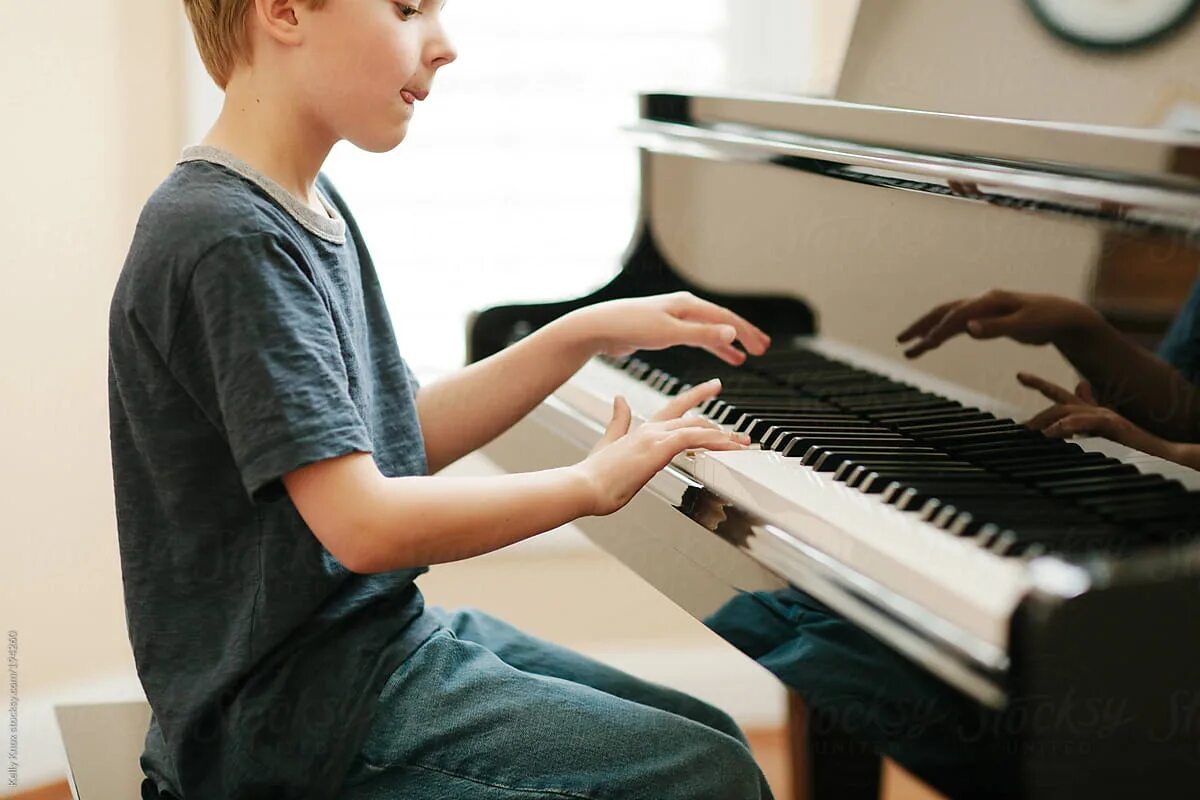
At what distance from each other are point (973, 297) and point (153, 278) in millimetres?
726

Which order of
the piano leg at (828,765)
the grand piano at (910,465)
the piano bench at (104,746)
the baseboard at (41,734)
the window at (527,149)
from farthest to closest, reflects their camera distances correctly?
the window at (527,149)
the baseboard at (41,734)
the piano leg at (828,765)
the piano bench at (104,746)
the grand piano at (910,465)

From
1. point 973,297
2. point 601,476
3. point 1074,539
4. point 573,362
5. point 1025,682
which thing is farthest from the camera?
point 573,362

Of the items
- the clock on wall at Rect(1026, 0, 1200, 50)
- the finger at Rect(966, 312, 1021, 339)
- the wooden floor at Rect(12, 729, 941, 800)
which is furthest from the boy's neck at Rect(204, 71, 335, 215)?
the wooden floor at Rect(12, 729, 941, 800)

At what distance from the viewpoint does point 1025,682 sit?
82 centimetres

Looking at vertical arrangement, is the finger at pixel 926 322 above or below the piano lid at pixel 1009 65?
below

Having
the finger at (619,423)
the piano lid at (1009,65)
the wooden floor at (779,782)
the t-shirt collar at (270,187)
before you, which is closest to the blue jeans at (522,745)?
the finger at (619,423)

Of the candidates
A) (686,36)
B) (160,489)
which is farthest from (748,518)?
(686,36)

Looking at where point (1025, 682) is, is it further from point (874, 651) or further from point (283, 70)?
point (283, 70)

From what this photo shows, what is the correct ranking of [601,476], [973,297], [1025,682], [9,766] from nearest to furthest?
1. [1025,682]
2. [601,476]
3. [973,297]
4. [9,766]

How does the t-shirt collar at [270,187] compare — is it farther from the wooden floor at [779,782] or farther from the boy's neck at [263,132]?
the wooden floor at [779,782]

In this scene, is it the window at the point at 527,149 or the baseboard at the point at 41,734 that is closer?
the baseboard at the point at 41,734

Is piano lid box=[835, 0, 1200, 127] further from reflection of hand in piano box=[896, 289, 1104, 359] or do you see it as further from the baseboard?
the baseboard

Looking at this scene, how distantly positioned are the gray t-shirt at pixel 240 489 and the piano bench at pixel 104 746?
0.05 m

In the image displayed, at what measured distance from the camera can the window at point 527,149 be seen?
7.97 ft
